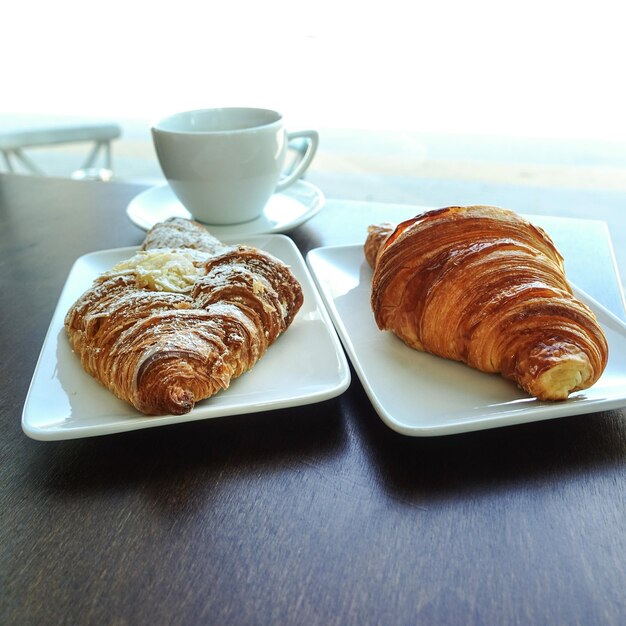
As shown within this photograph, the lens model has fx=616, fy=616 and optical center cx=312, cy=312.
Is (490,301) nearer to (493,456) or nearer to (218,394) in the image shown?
(493,456)

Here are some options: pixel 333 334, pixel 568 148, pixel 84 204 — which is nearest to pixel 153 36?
pixel 568 148

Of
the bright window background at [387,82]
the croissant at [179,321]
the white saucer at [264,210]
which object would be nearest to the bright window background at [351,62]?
the bright window background at [387,82]

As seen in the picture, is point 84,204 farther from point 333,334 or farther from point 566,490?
point 566,490

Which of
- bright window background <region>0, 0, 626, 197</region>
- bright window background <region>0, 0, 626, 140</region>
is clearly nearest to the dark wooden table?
bright window background <region>0, 0, 626, 197</region>

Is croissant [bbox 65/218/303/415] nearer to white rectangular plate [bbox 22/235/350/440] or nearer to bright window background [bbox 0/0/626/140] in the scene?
white rectangular plate [bbox 22/235/350/440]

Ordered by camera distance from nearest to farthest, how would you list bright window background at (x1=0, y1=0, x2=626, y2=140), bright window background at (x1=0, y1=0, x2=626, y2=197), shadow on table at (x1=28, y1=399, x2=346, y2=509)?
shadow on table at (x1=28, y1=399, x2=346, y2=509)
bright window background at (x1=0, y1=0, x2=626, y2=197)
bright window background at (x1=0, y1=0, x2=626, y2=140)

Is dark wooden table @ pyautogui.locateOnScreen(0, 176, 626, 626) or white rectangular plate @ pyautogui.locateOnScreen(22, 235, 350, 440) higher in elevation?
white rectangular plate @ pyautogui.locateOnScreen(22, 235, 350, 440)
